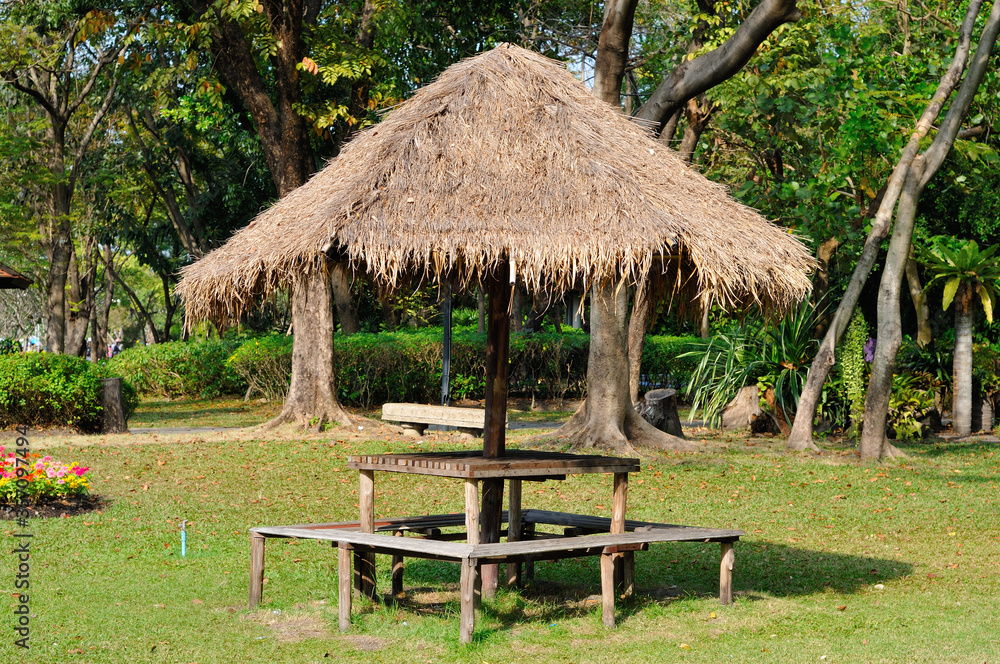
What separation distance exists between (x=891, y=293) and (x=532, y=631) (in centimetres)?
929

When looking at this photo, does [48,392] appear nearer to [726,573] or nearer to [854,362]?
[726,573]

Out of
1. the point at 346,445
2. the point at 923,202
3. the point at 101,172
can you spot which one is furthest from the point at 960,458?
the point at 101,172

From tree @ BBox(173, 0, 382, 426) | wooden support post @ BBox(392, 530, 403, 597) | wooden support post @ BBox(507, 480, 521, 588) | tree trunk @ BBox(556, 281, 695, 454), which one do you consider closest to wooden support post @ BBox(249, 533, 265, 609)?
wooden support post @ BBox(392, 530, 403, 597)

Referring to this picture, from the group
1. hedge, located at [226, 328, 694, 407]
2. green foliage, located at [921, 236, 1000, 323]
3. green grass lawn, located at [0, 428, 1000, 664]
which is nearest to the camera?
green grass lawn, located at [0, 428, 1000, 664]

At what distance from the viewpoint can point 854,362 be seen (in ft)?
52.0

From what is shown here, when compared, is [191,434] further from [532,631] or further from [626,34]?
[532,631]

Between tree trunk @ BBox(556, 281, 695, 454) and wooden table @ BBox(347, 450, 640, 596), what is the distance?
6.89m

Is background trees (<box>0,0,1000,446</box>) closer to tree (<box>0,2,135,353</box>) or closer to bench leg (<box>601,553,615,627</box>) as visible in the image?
tree (<box>0,2,135,353</box>)

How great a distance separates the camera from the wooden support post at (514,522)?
7.54 m

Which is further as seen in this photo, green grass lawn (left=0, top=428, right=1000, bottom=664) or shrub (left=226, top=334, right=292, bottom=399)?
shrub (left=226, top=334, right=292, bottom=399)

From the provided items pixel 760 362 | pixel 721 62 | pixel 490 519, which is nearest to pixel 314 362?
pixel 760 362

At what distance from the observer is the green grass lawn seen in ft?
20.5

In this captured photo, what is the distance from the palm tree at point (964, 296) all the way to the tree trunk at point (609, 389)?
16.6 feet

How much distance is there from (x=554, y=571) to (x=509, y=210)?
373cm
